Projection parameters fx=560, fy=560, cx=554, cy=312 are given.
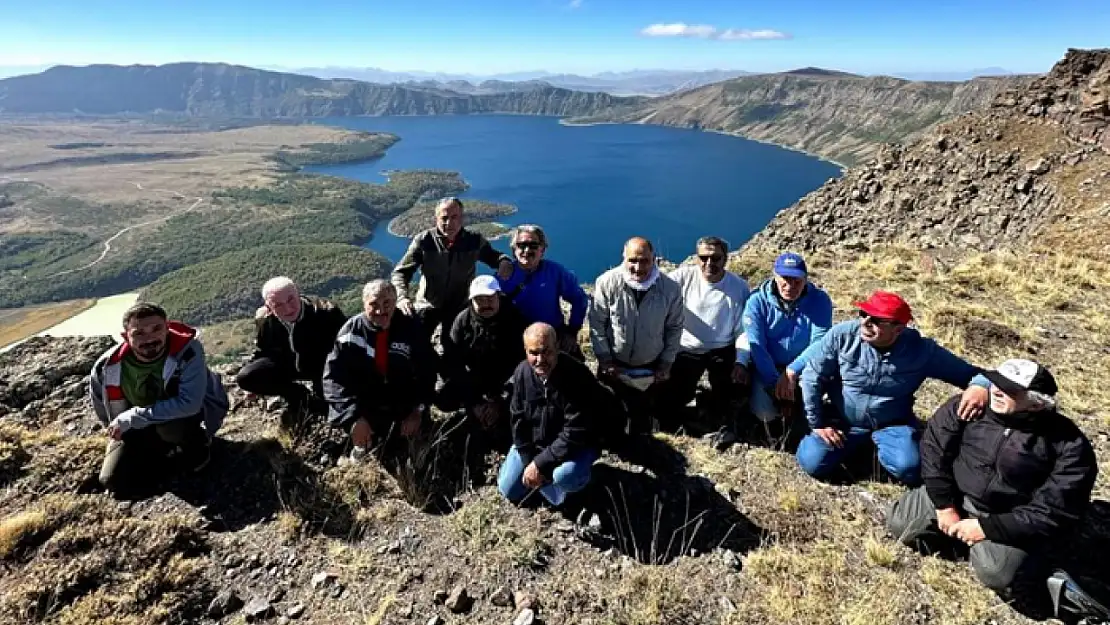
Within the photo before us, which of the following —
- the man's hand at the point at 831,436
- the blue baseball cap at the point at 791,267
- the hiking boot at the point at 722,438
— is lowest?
the hiking boot at the point at 722,438

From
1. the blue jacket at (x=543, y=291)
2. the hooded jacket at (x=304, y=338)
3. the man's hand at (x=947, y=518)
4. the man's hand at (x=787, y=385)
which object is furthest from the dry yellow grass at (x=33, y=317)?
the man's hand at (x=947, y=518)

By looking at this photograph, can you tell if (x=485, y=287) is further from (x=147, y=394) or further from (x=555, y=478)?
(x=147, y=394)

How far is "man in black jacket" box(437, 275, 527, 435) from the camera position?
5.05 meters

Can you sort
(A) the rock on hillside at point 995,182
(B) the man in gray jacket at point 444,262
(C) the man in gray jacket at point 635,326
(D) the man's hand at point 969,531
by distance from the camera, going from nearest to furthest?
(D) the man's hand at point 969,531 → (C) the man in gray jacket at point 635,326 → (B) the man in gray jacket at point 444,262 → (A) the rock on hillside at point 995,182

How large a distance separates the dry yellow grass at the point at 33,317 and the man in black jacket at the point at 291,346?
9271cm

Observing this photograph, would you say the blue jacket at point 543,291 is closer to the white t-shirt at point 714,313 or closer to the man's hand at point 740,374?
the white t-shirt at point 714,313

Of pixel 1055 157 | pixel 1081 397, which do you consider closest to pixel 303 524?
pixel 1081 397

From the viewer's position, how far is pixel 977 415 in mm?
3689

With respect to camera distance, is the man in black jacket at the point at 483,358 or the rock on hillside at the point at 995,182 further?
the rock on hillside at the point at 995,182

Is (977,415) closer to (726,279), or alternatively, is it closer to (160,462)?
(726,279)

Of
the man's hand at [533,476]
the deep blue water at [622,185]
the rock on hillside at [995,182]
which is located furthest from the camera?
the deep blue water at [622,185]

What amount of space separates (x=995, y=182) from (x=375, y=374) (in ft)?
73.3

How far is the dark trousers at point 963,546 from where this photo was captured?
3439mm

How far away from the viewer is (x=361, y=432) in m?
4.92
